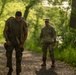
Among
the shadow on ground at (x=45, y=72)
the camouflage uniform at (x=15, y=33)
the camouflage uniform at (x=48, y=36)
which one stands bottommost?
the shadow on ground at (x=45, y=72)

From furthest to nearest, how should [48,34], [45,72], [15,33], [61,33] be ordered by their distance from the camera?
[61,33] < [48,34] < [45,72] < [15,33]

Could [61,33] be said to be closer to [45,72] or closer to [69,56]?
[69,56]

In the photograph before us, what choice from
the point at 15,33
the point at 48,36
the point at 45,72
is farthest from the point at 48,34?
the point at 15,33

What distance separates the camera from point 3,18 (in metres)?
52.9

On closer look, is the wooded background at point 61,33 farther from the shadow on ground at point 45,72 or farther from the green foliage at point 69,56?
the shadow on ground at point 45,72

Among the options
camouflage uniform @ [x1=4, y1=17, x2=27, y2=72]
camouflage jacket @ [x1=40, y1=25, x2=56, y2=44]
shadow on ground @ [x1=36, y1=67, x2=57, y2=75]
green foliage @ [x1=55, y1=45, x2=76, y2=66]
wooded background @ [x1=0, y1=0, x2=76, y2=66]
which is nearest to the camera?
camouflage uniform @ [x1=4, y1=17, x2=27, y2=72]

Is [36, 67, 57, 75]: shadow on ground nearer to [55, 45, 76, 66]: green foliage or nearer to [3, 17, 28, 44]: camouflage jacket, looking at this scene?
[3, 17, 28, 44]: camouflage jacket

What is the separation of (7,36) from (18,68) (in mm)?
1125

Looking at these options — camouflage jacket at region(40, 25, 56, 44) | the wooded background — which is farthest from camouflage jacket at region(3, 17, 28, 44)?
the wooded background

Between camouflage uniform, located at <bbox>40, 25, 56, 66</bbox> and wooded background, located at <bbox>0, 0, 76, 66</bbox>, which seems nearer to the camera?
camouflage uniform, located at <bbox>40, 25, 56, 66</bbox>

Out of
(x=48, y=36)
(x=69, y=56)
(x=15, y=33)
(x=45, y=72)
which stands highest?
(x=15, y=33)

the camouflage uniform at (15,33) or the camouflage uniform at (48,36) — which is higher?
the camouflage uniform at (15,33)

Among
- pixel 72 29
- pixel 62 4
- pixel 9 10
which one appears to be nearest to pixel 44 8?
pixel 9 10

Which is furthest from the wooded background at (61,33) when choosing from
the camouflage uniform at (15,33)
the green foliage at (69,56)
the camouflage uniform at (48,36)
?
the camouflage uniform at (15,33)
